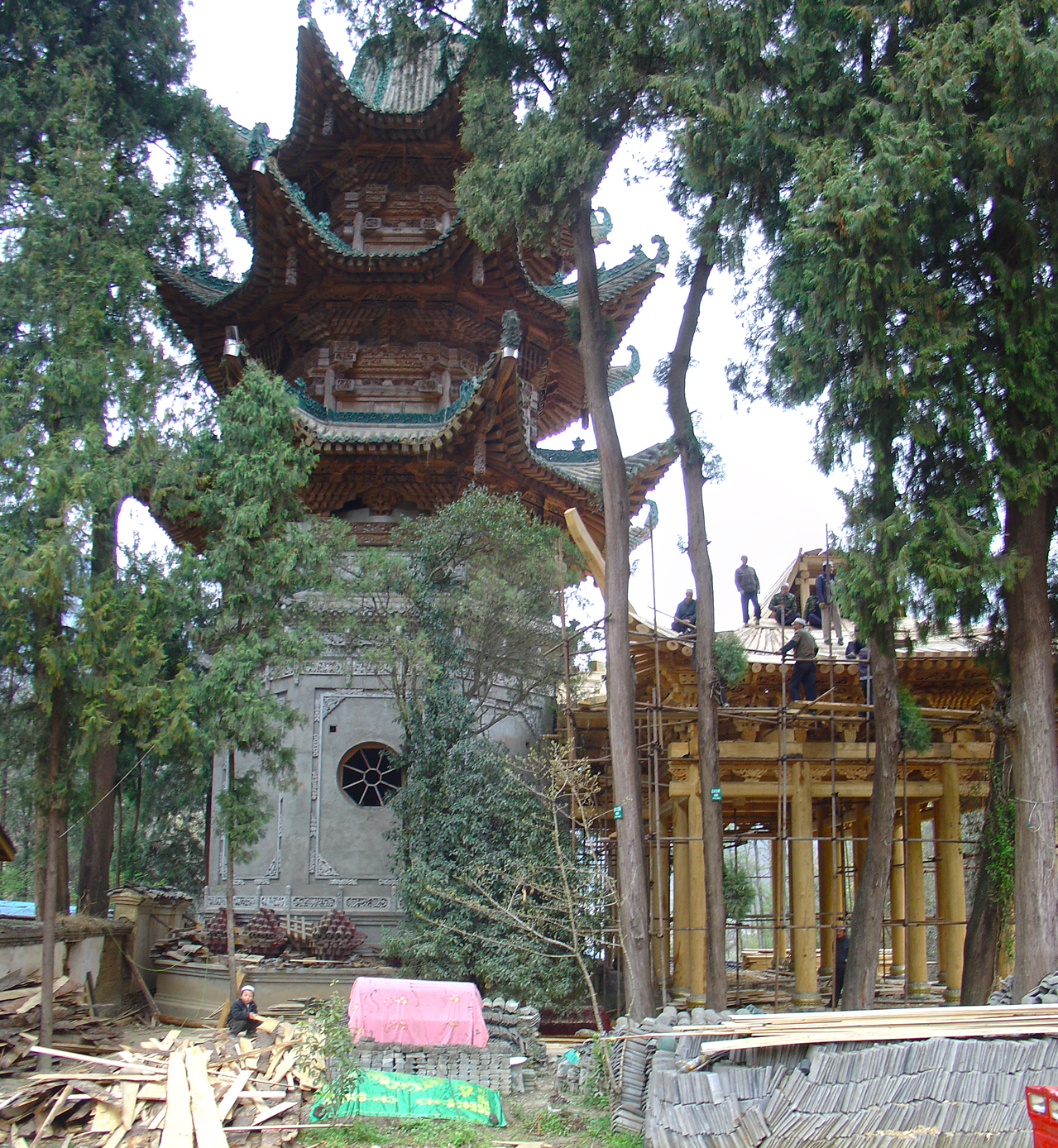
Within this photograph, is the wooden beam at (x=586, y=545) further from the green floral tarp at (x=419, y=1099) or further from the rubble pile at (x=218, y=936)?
the rubble pile at (x=218, y=936)

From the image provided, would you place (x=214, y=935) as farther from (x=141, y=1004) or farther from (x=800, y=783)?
(x=800, y=783)

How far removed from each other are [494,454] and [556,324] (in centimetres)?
329

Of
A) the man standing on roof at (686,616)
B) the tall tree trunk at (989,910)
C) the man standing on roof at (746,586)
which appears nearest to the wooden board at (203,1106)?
the tall tree trunk at (989,910)

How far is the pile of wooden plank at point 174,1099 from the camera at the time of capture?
313 inches

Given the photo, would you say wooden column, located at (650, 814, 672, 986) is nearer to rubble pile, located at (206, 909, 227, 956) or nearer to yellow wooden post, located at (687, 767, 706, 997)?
yellow wooden post, located at (687, 767, 706, 997)

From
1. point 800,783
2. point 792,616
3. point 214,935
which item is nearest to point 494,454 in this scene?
point 792,616

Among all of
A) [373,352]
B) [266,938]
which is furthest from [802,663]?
[373,352]

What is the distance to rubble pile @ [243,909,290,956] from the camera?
44.5 feet

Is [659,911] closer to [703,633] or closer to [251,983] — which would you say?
[703,633]

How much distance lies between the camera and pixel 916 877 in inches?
575

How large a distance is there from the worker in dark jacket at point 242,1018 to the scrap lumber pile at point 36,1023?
1335mm

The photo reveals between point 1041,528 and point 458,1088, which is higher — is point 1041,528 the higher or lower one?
the higher one

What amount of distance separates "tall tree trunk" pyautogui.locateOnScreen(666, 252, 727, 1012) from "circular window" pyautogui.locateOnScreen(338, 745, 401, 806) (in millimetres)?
4814

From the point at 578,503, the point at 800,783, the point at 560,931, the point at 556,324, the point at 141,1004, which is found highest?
the point at 556,324
